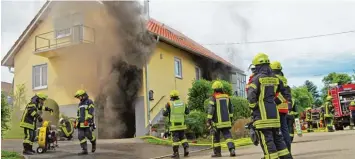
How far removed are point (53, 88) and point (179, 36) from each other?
797cm

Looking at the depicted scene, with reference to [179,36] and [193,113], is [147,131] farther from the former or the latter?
[179,36]

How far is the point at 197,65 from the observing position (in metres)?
23.0

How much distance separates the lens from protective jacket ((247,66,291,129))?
604cm

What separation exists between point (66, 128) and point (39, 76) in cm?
519

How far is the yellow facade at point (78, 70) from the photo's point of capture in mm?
15859

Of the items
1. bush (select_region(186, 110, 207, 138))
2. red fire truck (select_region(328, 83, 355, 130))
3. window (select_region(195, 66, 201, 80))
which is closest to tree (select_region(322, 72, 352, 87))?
red fire truck (select_region(328, 83, 355, 130))

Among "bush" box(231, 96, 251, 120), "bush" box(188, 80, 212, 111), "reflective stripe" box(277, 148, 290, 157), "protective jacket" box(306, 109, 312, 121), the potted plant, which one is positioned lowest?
"reflective stripe" box(277, 148, 290, 157)

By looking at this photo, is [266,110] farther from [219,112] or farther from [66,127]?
[66,127]

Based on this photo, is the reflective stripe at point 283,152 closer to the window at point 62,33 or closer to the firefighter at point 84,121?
the firefighter at point 84,121

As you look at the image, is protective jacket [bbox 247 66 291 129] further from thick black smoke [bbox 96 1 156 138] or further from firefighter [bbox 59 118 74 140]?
firefighter [bbox 59 118 74 140]

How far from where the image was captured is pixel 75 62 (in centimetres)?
1630

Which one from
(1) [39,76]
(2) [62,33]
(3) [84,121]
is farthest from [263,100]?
(1) [39,76]

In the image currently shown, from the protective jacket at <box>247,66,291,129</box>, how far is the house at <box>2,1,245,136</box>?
9.06 m

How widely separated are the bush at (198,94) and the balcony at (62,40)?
6.12m
